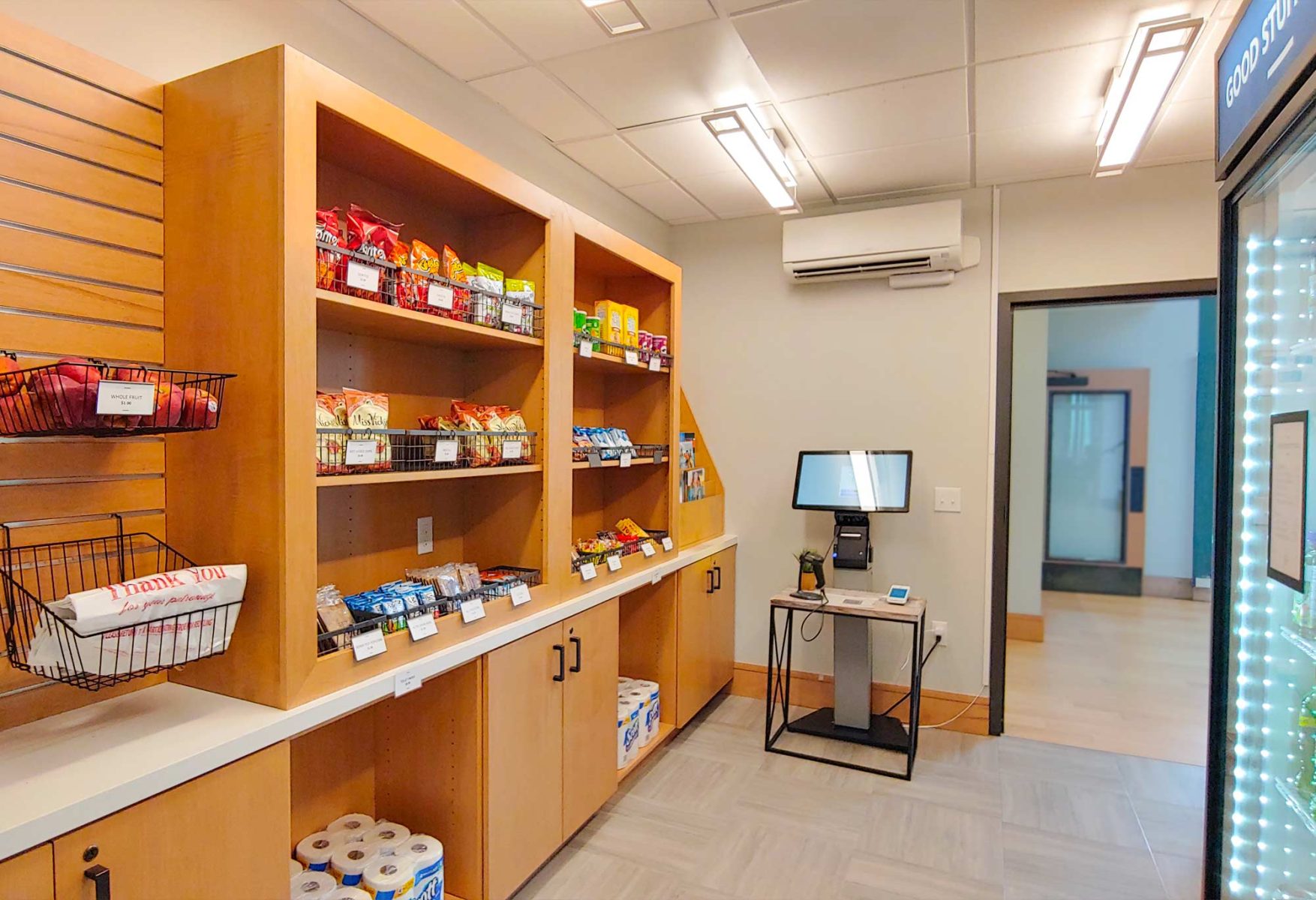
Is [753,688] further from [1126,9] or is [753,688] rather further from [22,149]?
[22,149]

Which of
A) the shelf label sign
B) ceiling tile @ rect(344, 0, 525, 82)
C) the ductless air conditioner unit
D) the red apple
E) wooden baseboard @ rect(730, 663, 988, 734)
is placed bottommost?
wooden baseboard @ rect(730, 663, 988, 734)

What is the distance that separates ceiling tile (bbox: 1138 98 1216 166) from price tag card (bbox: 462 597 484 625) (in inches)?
122

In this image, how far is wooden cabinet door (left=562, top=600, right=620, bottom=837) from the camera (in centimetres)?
247

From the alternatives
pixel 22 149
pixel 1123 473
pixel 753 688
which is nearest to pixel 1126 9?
pixel 22 149

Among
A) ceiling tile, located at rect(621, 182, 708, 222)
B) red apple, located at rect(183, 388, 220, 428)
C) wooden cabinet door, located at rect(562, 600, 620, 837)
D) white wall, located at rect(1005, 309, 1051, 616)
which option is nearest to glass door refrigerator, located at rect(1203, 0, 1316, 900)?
wooden cabinet door, located at rect(562, 600, 620, 837)

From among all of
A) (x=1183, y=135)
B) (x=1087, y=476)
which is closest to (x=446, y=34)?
(x=1183, y=135)

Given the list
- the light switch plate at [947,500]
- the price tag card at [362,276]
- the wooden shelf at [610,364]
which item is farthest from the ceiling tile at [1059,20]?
the light switch plate at [947,500]

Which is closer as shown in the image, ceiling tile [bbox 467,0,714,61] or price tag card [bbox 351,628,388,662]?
price tag card [bbox 351,628,388,662]

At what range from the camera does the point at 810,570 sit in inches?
144

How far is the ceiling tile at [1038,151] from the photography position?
2.98m

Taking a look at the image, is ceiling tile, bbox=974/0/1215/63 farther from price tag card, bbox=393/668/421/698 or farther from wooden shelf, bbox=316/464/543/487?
price tag card, bbox=393/668/421/698

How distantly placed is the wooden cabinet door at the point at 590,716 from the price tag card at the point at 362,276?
1.27 meters

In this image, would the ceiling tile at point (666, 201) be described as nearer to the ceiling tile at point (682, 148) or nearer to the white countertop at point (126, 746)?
the ceiling tile at point (682, 148)

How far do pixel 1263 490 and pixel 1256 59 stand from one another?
0.89 meters
